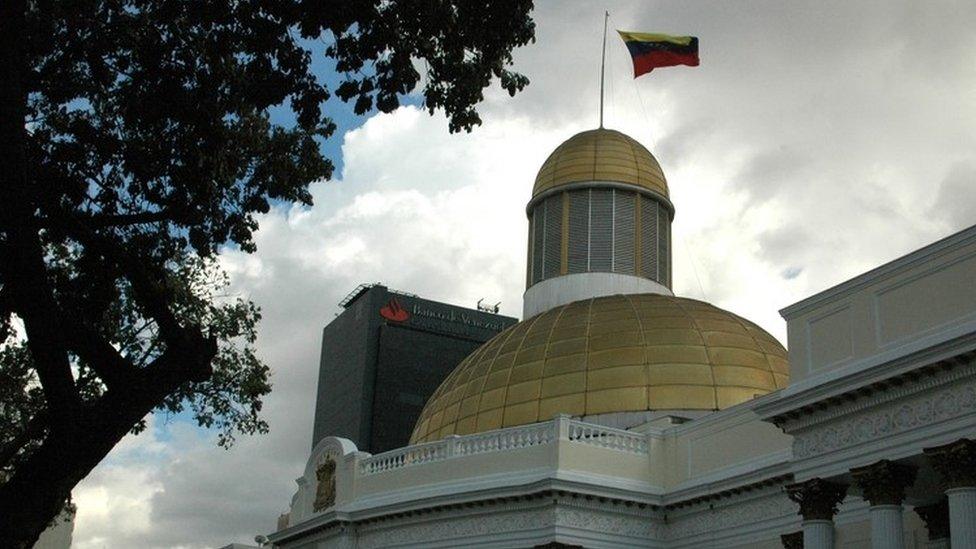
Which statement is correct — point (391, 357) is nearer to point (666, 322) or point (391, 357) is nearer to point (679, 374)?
point (666, 322)

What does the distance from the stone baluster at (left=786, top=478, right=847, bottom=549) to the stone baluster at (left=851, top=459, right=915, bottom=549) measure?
1.14m

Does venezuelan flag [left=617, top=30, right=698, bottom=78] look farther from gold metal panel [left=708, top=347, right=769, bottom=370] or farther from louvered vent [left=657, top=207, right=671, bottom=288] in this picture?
gold metal panel [left=708, top=347, right=769, bottom=370]

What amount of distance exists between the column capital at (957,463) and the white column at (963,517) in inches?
4.1

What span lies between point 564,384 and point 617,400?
153 cm

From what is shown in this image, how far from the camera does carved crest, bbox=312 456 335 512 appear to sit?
3050 cm

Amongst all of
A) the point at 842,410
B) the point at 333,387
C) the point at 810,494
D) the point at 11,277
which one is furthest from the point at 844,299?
the point at 333,387

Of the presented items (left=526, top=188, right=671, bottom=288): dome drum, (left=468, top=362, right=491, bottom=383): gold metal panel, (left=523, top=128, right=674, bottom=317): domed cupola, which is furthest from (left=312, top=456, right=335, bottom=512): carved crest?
(left=526, top=188, right=671, bottom=288): dome drum

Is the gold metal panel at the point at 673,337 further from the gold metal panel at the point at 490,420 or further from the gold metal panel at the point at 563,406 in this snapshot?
the gold metal panel at the point at 490,420

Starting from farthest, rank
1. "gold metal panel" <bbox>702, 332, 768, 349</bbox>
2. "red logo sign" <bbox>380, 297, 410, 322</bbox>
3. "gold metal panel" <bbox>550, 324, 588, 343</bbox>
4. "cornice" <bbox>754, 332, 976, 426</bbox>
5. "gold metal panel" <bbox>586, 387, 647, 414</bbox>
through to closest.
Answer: "red logo sign" <bbox>380, 297, 410, 322</bbox>, "gold metal panel" <bbox>550, 324, 588, 343</bbox>, "gold metal panel" <bbox>702, 332, 768, 349</bbox>, "gold metal panel" <bbox>586, 387, 647, 414</bbox>, "cornice" <bbox>754, 332, 976, 426</bbox>

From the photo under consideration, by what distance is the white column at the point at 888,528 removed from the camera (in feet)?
54.1

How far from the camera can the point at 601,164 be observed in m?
39.3

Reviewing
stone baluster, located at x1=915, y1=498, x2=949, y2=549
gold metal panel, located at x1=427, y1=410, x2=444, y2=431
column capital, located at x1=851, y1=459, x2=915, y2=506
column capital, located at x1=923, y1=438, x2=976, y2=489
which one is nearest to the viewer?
column capital, located at x1=923, y1=438, x2=976, y2=489

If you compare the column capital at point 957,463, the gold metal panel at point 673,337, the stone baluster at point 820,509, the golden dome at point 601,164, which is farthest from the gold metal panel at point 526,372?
the column capital at point 957,463

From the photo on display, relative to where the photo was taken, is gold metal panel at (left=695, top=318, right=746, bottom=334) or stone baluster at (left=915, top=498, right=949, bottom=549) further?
gold metal panel at (left=695, top=318, right=746, bottom=334)
